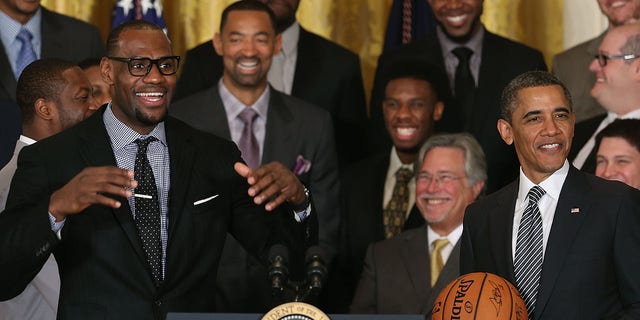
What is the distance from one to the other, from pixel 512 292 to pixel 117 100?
5.13 feet

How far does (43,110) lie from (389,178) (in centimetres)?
197

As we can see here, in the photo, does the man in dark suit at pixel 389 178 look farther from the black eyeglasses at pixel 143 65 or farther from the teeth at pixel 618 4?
the black eyeglasses at pixel 143 65

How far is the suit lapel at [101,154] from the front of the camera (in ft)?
14.5

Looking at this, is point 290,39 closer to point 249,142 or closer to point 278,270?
point 249,142

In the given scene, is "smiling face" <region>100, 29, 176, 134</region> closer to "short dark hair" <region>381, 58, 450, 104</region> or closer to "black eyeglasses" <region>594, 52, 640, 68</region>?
"short dark hair" <region>381, 58, 450, 104</region>

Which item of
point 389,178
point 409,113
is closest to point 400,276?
point 389,178

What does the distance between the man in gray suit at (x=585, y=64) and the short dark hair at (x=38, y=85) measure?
9.42 feet

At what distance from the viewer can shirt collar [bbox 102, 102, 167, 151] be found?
15.1 ft

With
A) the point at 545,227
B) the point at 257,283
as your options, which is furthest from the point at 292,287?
the point at 257,283

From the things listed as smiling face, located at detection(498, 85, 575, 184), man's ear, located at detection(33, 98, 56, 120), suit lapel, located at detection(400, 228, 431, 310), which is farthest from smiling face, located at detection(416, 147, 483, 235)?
man's ear, located at detection(33, 98, 56, 120)

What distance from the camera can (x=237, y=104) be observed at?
655 cm

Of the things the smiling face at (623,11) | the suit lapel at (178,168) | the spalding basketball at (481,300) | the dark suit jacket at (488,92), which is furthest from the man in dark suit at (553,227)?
the smiling face at (623,11)

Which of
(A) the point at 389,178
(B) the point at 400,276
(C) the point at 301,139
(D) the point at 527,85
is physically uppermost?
(D) the point at 527,85

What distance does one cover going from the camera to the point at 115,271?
4.40 m
